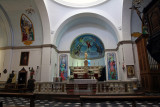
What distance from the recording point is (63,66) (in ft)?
43.1

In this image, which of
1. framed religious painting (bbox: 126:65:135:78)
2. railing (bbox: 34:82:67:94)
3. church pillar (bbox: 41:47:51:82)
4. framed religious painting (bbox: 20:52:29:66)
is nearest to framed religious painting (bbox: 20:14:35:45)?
framed religious painting (bbox: 20:52:29:66)

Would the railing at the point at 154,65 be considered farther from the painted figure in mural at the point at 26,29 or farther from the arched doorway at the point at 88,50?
the painted figure in mural at the point at 26,29

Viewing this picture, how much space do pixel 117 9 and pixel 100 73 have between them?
6.97m

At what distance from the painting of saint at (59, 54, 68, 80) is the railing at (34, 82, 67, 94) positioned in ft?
16.9

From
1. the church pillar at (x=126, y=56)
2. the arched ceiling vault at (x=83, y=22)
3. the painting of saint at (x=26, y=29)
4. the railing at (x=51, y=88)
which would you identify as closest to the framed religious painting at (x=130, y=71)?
the church pillar at (x=126, y=56)

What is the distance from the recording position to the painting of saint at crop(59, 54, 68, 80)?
12812 mm

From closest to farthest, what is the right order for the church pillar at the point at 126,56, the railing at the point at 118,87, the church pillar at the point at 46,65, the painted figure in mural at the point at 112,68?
the railing at the point at 118,87
the church pillar at the point at 126,56
the church pillar at the point at 46,65
the painted figure in mural at the point at 112,68

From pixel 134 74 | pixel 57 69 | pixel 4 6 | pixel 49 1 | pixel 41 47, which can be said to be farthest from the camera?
pixel 57 69

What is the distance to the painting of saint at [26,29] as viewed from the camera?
11650mm

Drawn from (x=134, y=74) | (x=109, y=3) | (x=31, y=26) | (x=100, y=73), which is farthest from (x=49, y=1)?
(x=134, y=74)

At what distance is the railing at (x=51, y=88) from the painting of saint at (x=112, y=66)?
21.0ft

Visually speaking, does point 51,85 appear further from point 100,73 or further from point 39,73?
point 100,73

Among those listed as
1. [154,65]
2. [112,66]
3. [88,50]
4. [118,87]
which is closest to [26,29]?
[88,50]

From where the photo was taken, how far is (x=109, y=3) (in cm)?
1155
